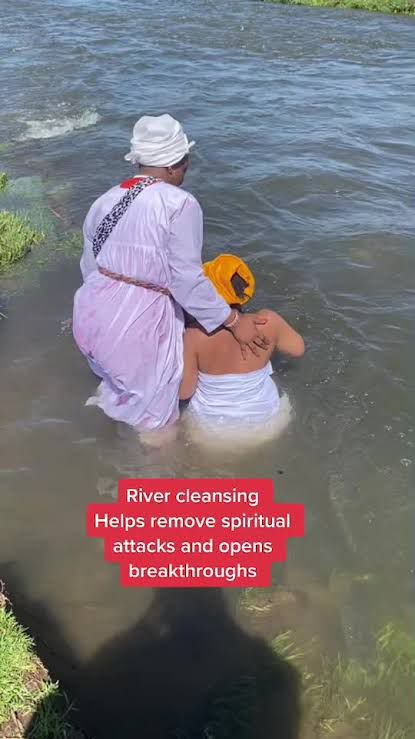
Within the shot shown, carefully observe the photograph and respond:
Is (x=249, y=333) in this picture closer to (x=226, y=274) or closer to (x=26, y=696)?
(x=226, y=274)

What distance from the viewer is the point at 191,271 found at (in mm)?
3246

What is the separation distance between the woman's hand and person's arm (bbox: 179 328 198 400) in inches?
11.4

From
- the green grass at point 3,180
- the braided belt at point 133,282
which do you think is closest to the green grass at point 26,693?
the braided belt at point 133,282

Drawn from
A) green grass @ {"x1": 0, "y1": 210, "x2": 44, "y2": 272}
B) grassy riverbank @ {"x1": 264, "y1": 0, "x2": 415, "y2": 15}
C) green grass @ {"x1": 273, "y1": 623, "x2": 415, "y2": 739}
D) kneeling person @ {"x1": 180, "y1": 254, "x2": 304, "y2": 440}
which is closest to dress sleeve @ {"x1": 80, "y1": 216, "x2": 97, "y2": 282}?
kneeling person @ {"x1": 180, "y1": 254, "x2": 304, "y2": 440}

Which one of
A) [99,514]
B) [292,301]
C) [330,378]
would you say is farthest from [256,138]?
[99,514]

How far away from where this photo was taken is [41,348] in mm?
4996

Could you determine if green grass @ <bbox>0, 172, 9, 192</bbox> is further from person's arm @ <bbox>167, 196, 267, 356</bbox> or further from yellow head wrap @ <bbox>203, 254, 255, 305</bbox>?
person's arm @ <bbox>167, 196, 267, 356</bbox>

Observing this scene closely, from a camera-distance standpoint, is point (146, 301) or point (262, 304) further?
point (262, 304)

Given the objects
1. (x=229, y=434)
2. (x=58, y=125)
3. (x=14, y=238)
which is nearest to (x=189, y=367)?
(x=229, y=434)

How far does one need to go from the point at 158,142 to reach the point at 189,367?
4.46ft

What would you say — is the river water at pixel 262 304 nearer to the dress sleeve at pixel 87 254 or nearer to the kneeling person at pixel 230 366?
the kneeling person at pixel 230 366

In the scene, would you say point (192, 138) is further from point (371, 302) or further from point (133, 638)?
point (133, 638)

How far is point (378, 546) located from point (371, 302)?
275 centimetres

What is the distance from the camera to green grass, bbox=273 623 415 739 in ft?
8.82
